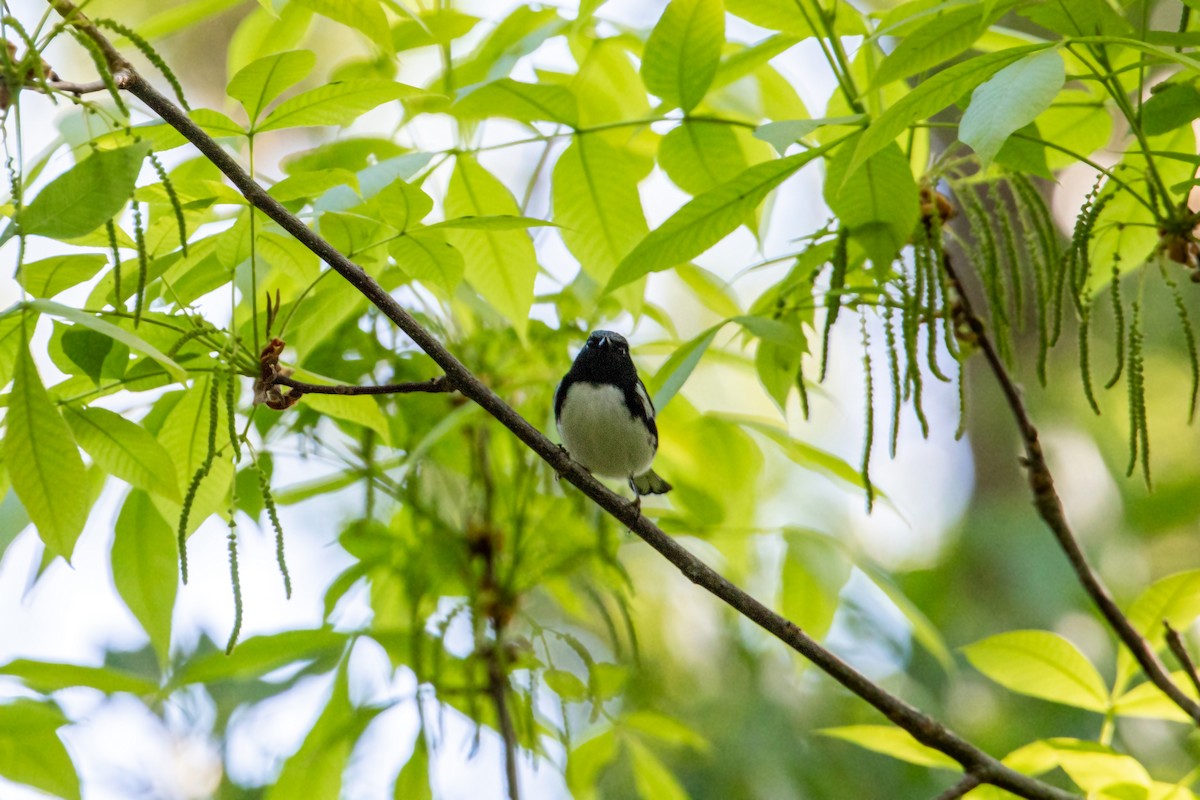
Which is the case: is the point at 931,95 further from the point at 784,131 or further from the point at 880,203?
the point at 880,203

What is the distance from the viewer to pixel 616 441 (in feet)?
10.3

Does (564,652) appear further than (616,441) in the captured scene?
Yes

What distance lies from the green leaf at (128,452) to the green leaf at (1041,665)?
1307 millimetres

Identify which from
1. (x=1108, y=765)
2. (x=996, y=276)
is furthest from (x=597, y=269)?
(x=1108, y=765)

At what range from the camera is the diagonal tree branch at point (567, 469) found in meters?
1.43

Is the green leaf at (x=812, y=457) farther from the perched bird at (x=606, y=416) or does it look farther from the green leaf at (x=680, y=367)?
the perched bird at (x=606, y=416)

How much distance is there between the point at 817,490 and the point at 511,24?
3.40 metres

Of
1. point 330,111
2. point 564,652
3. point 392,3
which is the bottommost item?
point 564,652

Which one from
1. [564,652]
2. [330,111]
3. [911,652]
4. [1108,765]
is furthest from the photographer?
[564,652]

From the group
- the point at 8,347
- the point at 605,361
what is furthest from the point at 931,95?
the point at 605,361

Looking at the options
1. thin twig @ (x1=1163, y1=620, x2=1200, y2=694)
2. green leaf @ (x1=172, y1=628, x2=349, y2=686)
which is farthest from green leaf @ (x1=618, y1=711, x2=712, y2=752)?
thin twig @ (x1=1163, y1=620, x2=1200, y2=694)

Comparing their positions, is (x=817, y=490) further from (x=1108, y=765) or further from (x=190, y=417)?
(x=190, y=417)

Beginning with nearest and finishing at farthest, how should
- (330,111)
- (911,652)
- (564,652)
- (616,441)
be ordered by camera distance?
1. (330,111)
2. (616,441)
3. (911,652)
4. (564,652)

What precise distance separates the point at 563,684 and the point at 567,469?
0.74 meters
